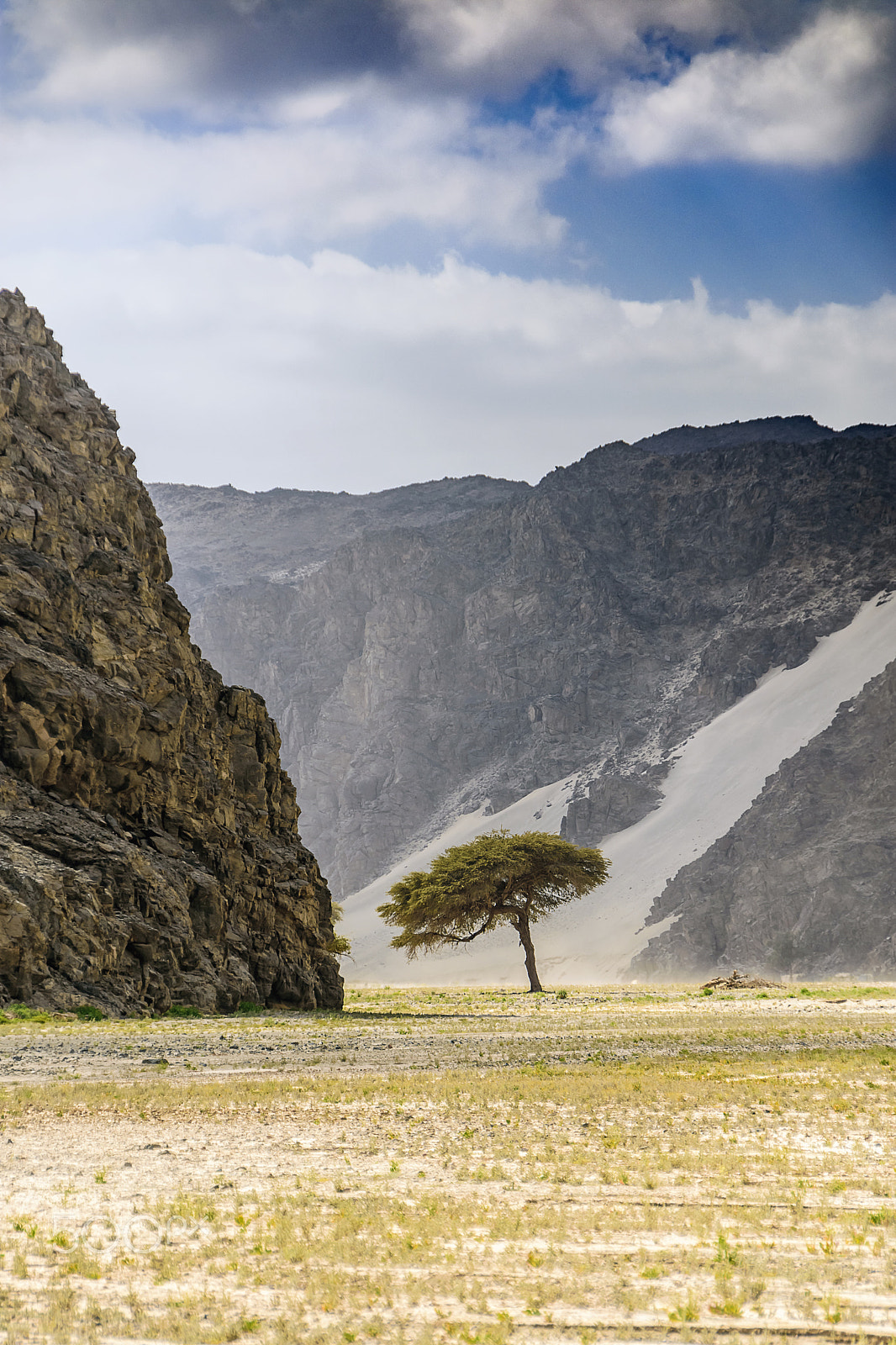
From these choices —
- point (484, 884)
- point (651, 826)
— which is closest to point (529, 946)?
point (484, 884)

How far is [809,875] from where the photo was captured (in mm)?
132125

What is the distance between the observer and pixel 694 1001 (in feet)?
173

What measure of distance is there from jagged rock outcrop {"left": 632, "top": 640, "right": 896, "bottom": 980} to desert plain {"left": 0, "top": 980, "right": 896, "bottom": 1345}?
110 meters

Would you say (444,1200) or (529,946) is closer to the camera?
(444,1200)

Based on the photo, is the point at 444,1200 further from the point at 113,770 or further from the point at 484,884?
the point at 484,884

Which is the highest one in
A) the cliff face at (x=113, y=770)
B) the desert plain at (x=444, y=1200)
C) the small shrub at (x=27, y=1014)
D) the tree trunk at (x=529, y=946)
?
the cliff face at (x=113, y=770)

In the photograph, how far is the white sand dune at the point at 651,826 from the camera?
142 m

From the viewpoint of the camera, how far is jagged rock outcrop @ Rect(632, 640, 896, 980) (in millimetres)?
124500

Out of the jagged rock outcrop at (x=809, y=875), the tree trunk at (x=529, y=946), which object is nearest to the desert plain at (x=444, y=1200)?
the tree trunk at (x=529, y=946)

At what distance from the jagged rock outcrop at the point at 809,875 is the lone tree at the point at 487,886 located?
65.2m

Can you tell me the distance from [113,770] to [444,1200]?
106ft

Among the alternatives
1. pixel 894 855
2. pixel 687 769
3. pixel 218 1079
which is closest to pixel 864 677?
pixel 687 769

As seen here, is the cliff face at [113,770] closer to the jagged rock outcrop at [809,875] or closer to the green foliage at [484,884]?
the green foliage at [484,884]

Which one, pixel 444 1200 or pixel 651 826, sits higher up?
pixel 651 826
